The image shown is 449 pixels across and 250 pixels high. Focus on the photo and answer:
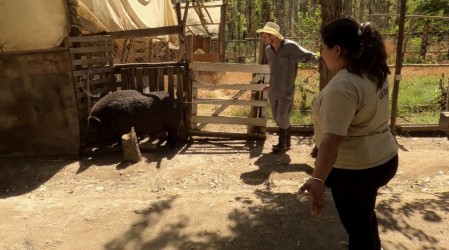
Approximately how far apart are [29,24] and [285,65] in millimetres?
3977

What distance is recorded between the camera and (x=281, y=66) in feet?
21.1

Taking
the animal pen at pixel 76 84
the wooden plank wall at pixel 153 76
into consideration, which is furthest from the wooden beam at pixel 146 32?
the wooden plank wall at pixel 153 76

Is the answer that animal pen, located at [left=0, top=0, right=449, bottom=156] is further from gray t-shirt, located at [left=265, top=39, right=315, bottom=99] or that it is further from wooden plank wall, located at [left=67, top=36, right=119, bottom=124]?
gray t-shirt, located at [left=265, top=39, right=315, bottom=99]

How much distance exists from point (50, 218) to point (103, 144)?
3282 mm

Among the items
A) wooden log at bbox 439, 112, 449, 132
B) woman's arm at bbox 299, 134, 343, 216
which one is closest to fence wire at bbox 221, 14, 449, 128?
wooden log at bbox 439, 112, 449, 132

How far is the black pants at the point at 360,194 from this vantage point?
7.60ft

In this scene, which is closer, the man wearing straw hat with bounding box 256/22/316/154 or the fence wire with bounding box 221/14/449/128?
the man wearing straw hat with bounding box 256/22/316/154

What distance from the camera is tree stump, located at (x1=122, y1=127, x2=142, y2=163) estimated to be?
652 cm

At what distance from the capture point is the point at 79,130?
273 inches

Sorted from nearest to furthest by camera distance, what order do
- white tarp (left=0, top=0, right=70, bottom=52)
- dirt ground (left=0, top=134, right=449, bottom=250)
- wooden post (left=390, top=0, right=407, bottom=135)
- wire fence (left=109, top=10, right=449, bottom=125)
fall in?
dirt ground (left=0, top=134, right=449, bottom=250) → white tarp (left=0, top=0, right=70, bottom=52) → wooden post (left=390, top=0, right=407, bottom=135) → wire fence (left=109, top=10, right=449, bottom=125)

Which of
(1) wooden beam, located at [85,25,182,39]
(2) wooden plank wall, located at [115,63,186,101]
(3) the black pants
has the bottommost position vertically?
(3) the black pants

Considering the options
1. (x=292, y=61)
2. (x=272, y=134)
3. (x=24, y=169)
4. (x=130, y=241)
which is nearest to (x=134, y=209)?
(x=130, y=241)

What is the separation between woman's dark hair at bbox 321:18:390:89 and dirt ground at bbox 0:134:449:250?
173cm

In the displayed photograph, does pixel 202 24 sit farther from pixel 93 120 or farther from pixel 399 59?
pixel 399 59
